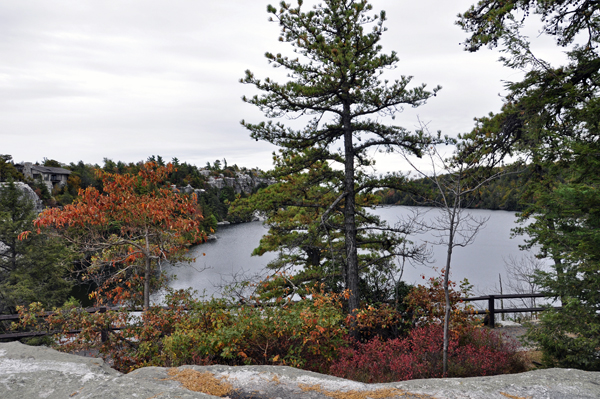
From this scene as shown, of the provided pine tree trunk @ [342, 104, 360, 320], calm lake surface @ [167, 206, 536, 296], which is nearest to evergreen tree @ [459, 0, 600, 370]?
pine tree trunk @ [342, 104, 360, 320]

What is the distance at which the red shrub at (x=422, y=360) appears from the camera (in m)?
5.57

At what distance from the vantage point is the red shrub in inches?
219

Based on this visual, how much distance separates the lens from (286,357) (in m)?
5.63

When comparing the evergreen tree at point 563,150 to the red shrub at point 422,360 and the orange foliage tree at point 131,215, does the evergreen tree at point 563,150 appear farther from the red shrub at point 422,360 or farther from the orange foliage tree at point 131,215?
the orange foliage tree at point 131,215

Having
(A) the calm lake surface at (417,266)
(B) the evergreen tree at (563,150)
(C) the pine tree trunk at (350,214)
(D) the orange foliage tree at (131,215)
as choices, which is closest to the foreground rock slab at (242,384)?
(B) the evergreen tree at (563,150)

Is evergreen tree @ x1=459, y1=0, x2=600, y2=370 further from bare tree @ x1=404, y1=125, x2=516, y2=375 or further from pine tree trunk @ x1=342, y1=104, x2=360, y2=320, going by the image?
pine tree trunk @ x1=342, y1=104, x2=360, y2=320

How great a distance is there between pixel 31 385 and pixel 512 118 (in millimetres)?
11118

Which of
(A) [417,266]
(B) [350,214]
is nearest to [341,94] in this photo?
(B) [350,214]

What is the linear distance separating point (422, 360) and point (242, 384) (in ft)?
14.0

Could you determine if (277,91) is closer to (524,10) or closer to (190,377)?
(524,10)

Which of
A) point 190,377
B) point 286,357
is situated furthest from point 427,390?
point 286,357

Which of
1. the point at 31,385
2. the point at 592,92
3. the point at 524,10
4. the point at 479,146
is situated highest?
the point at 524,10

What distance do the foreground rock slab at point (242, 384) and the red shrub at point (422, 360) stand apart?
2511 millimetres

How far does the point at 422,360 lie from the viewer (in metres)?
6.16
